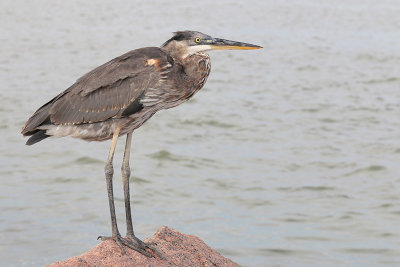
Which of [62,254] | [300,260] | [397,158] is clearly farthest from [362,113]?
[62,254]

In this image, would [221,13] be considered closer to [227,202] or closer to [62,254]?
[227,202]

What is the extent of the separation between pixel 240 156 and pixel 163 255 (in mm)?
10045

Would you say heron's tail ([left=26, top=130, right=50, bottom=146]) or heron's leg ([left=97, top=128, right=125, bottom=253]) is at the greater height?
heron's tail ([left=26, top=130, right=50, bottom=146])

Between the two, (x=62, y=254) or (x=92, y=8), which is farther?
(x=92, y=8)

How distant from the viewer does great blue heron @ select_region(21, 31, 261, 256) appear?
7254 millimetres

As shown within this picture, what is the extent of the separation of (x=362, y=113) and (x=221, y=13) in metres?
18.0

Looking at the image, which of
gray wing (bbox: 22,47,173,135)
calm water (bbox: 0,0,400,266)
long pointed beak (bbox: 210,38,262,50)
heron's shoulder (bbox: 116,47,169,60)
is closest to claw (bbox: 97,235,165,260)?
gray wing (bbox: 22,47,173,135)

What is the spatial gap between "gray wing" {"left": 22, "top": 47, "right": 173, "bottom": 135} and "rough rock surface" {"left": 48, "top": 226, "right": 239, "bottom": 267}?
1239mm

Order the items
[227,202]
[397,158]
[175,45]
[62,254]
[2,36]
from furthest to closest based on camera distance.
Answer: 1. [2,36]
2. [397,158]
3. [227,202]
4. [62,254]
5. [175,45]

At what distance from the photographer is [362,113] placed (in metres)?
21.0

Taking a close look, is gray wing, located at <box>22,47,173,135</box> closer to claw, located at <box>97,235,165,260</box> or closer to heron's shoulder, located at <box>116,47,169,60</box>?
heron's shoulder, located at <box>116,47,169,60</box>

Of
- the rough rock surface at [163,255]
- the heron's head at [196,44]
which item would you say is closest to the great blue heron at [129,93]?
the heron's head at [196,44]

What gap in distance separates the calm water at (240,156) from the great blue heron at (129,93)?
4.16 meters

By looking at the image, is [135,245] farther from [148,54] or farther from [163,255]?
[148,54]
